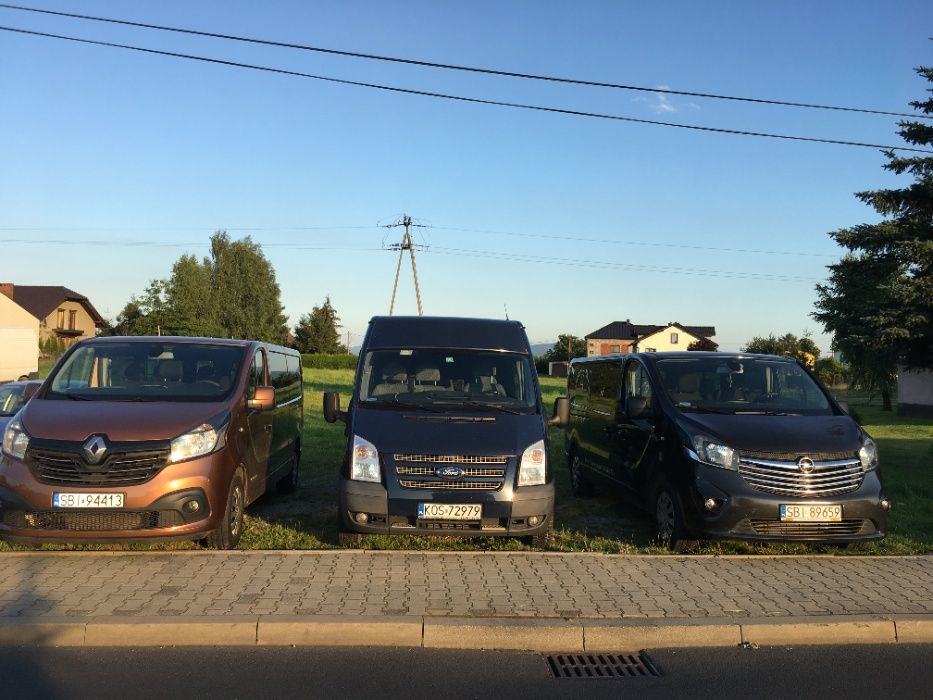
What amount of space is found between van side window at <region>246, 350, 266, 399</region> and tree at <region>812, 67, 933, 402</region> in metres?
11.6

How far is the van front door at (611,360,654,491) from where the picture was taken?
7996 mm

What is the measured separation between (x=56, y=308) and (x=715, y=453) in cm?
7679

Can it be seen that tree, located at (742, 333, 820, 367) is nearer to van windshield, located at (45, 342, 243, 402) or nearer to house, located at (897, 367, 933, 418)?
house, located at (897, 367, 933, 418)

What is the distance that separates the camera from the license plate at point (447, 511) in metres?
6.53

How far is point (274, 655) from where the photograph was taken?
4.85 meters

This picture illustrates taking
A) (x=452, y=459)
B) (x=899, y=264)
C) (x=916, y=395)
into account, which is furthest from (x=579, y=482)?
(x=916, y=395)

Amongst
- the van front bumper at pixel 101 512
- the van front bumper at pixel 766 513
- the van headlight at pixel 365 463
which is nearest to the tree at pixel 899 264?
the van front bumper at pixel 766 513

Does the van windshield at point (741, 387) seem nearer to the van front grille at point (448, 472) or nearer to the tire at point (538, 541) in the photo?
the tire at point (538, 541)

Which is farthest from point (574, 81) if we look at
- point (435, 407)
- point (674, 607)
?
point (674, 607)

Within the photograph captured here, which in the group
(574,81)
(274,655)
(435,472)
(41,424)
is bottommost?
(274,655)

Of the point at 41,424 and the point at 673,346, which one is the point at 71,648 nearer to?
the point at 41,424

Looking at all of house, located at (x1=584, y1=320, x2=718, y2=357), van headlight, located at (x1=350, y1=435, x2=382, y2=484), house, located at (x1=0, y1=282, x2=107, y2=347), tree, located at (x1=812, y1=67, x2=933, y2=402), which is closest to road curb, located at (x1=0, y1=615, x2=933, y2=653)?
van headlight, located at (x1=350, y1=435, x2=382, y2=484)

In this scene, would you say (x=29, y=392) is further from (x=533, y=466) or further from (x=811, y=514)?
(x=811, y=514)

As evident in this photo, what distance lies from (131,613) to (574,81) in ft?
37.2
